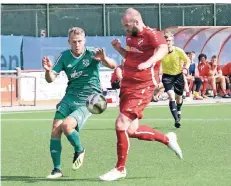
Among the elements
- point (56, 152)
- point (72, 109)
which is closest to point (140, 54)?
point (72, 109)

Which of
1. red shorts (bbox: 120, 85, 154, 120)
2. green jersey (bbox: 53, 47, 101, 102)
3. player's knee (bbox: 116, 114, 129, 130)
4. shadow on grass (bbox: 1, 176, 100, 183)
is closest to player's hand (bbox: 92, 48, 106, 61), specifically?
green jersey (bbox: 53, 47, 101, 102)

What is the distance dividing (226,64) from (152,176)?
24.4 m

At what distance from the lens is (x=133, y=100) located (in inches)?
401

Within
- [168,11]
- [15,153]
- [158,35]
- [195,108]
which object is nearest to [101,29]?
[168,11]

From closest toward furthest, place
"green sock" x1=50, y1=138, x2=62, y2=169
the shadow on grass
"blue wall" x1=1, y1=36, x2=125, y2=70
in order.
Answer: the shadow on grass
"green sock" x1=50, y1=138, x2=62, y2=169
"blue wall" x1=1, y1=36, x2=125, y2=70

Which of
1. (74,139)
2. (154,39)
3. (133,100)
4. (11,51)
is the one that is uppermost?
(11,51)

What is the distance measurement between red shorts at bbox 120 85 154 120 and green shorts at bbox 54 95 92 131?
480 mm

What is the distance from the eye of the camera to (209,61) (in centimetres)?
3422

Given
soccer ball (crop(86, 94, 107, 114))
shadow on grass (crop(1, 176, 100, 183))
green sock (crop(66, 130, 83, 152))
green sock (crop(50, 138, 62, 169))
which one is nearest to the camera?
shadow on grass (crop(1, 176, 100, 183))

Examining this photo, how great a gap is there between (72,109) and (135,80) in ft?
2.73

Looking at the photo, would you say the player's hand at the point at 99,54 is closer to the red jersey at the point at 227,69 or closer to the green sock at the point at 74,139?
the green sock at the point at 74,139

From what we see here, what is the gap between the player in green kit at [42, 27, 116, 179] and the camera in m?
10.2

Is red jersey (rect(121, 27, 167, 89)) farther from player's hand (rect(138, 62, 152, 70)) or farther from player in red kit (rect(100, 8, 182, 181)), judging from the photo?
player's hand (rect(138, 62, 152, 70))

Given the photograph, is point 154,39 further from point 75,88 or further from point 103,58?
point 75,88
